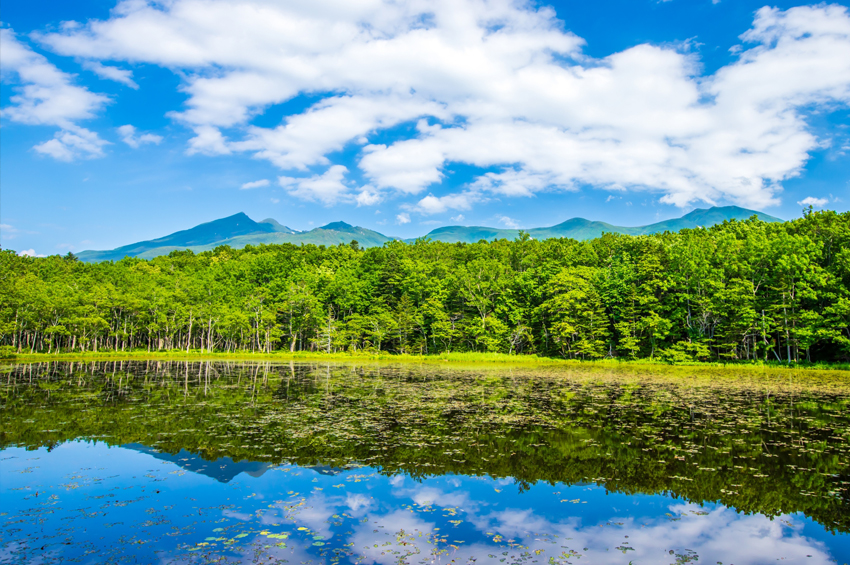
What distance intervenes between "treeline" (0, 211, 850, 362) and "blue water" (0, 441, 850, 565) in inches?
1772

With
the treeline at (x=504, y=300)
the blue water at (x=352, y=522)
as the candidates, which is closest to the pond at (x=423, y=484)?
the blue water at (x=352, y=522)

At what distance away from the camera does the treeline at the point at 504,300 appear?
46531 mm

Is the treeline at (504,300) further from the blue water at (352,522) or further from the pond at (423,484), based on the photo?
the blue water at (352,522)

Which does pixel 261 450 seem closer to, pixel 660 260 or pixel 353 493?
pixel 353 493

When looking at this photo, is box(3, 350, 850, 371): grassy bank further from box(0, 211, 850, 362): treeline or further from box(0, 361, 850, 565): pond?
box(0, 361, 850, 565): pond

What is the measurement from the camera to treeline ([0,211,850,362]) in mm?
46531

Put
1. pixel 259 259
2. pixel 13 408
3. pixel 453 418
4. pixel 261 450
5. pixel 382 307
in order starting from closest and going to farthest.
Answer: pixel 261 450 → pixel 453 418 → pixel 13 408 → pixel 382 307 → pixel 259 259

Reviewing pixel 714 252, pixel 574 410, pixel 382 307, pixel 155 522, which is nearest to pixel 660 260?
pixel 714 252

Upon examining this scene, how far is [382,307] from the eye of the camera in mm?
69188

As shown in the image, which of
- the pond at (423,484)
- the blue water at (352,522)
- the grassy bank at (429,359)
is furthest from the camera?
the grassy bank at (429,359)

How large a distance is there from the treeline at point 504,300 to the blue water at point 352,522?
45013 mm

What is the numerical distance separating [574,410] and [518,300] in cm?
4672

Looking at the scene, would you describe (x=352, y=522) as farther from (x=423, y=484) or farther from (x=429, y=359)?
(x=429, y=359)

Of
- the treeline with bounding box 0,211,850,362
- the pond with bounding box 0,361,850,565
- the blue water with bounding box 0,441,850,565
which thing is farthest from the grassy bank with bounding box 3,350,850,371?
the blue water with bounding box 0,441,850,565
